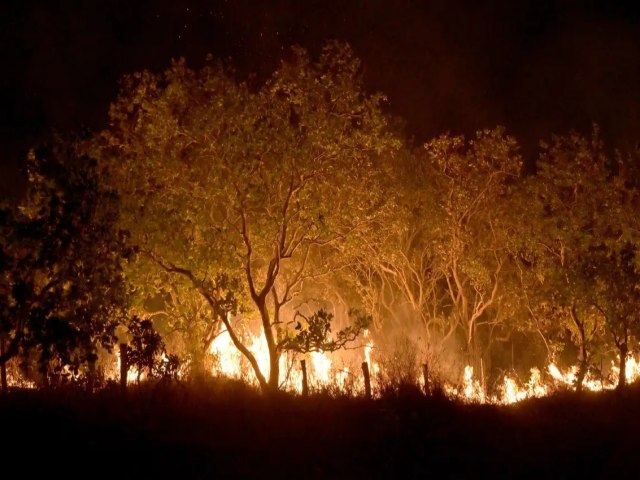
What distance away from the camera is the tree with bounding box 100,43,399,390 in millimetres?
16234

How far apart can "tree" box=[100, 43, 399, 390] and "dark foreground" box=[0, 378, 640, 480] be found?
3473mm

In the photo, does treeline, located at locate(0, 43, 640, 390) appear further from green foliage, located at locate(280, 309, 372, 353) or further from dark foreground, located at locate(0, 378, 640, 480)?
dark foreground, located at locate(0, 378, 640, 480)

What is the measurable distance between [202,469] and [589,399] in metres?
10.6

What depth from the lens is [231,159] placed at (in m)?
16.4

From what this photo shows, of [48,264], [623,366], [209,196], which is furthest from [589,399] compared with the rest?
[48,264]

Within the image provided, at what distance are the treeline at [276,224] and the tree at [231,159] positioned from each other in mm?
49

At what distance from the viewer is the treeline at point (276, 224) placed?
460 inches

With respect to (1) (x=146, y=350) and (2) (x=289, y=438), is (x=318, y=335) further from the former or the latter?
(2) (x=289, y=438)

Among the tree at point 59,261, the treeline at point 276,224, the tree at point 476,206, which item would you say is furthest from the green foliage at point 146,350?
the tree at point 476,206

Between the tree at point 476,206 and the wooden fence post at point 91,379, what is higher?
the tree at point 476,206

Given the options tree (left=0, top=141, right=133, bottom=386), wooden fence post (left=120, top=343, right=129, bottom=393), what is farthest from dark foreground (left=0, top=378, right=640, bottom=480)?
tree (left=0, top=141, right=133, bottom=386)

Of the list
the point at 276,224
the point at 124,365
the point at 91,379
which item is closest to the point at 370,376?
the point at 276,224

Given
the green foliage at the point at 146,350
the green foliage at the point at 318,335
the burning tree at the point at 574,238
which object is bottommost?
the green foliage at the point at 146,350

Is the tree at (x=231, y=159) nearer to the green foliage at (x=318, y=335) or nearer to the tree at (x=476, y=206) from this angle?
the green foliage at (x=318, y=335)
